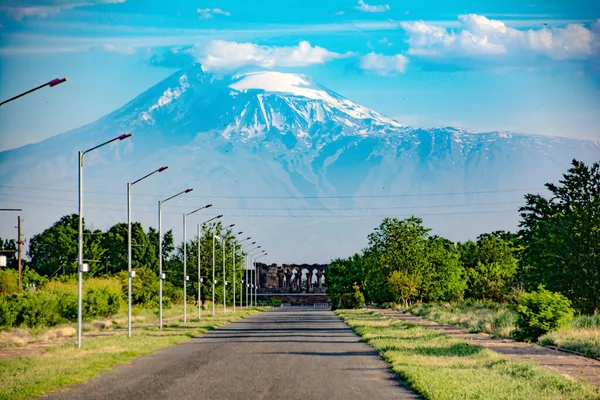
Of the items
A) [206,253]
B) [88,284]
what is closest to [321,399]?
[88,284]

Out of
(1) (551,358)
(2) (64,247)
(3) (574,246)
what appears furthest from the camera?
(2) (64,247)

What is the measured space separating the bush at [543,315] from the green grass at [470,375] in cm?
377

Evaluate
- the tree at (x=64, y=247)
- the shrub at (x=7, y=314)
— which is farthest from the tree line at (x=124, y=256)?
the shrub at (x=7, y=314)

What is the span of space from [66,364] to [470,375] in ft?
36.6

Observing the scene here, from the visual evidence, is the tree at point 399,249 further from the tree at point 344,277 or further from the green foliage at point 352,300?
the tree at point 344,277

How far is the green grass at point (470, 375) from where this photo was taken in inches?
722

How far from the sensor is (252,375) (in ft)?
76.2

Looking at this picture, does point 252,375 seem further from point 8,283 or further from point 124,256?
point 124,256

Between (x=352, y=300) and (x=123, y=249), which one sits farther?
(x=123, y=249)

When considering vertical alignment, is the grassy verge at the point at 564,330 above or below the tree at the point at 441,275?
below

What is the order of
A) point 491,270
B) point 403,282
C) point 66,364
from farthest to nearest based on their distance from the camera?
1. point 403,282
2. point 491,270
3. point 66,364

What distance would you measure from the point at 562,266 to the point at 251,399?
109 ft

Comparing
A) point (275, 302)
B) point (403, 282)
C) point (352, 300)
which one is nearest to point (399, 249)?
point (403, 282)

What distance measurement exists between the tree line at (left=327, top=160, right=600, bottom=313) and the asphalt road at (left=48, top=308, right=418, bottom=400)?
16.6 meters
